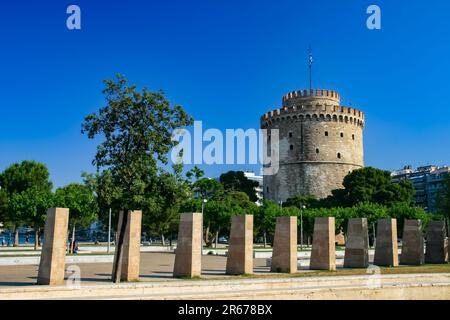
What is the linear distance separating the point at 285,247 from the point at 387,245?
6932 mm

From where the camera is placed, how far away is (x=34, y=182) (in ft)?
172

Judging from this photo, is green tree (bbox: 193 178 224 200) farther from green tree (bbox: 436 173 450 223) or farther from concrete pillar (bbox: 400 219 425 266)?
concrete pillar (bbox: 400 219 425 266)

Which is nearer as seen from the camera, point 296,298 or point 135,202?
point 296,298

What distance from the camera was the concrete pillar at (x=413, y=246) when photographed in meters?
25.3

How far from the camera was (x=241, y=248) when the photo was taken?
62.4 ft

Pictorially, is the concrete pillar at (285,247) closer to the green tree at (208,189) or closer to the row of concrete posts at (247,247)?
the row of concrete posts at (247,247)

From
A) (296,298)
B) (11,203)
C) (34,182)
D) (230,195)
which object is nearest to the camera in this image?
(296,298)

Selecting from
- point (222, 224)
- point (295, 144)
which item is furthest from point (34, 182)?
point (295, 144)

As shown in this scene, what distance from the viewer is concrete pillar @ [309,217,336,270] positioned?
21.2 meters

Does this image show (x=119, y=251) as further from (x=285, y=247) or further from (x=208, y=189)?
(x=208, y=189)

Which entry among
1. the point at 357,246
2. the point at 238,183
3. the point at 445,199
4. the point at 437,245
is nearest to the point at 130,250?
the point at 357,246
